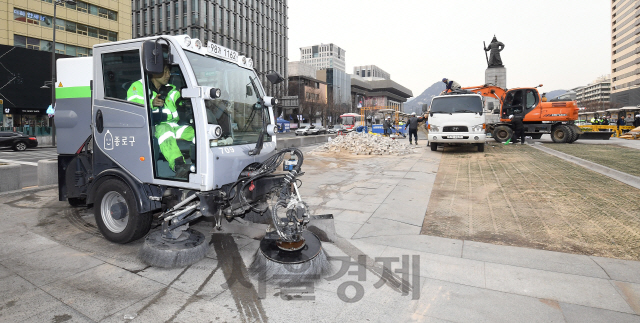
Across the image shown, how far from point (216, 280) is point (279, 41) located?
91118 mm

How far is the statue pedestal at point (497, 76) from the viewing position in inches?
1092

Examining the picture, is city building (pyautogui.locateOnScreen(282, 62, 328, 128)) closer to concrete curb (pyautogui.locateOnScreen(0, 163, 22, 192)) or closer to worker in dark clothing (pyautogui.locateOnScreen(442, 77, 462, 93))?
worker in dark clothing (pyautogui.locateOnScreen(442, 77, 462, 93))

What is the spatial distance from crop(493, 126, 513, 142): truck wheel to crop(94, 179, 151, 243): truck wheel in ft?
64.4

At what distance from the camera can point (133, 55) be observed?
4.45 m

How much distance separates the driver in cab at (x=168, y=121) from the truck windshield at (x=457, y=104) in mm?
12565

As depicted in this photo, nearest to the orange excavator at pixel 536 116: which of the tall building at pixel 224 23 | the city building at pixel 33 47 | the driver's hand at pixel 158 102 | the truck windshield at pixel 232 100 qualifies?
the truck windshield at pixel 232 100

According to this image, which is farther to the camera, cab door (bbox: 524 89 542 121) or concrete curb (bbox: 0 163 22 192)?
cab door (bbox: 524 89 542 121)

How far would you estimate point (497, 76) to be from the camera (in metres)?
27.9

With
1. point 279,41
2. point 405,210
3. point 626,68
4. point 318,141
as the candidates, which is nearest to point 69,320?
point 405,210

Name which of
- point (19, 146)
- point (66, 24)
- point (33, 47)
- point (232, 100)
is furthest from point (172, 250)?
point (66, 24)

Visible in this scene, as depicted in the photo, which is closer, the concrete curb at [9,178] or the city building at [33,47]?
the concrete curb at [9,178]

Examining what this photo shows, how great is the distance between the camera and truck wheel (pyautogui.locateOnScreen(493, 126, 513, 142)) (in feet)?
64.1

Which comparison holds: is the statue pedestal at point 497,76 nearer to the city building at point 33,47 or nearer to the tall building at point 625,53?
the city building at point 33,47

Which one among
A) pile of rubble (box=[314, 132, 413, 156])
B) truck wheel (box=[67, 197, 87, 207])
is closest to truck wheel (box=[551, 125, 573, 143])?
pile of rubble (box=[314, 132, 413, 156])
